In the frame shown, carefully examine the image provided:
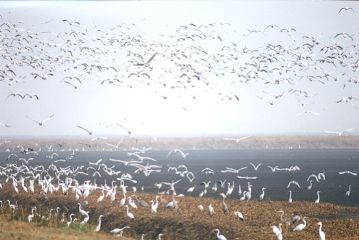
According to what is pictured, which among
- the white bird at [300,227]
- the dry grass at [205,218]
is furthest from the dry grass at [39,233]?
the white bird at [300,227]

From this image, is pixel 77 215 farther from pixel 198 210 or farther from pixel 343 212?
pixel 343 212

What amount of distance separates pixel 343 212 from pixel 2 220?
2241 cm

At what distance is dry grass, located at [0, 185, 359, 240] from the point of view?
1433 inches

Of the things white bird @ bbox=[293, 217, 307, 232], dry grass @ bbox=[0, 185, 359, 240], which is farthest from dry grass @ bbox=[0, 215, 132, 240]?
white bird @ bbox=[293, 217, 307, 232]

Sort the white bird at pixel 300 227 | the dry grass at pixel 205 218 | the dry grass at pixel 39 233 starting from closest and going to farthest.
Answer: the dry grass at pixel 39 233
the white bird at pixel 300 227
the dry grass at pixel 205 218

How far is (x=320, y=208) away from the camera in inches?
1893

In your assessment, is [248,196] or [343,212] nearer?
[343,212]

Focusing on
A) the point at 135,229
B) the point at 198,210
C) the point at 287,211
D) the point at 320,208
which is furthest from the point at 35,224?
the point at 320,208

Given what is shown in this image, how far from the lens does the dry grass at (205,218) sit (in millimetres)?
36406

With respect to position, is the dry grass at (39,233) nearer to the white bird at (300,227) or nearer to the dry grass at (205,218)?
the dry grass at (205,218)

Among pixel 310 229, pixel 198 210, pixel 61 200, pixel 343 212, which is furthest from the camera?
pixel 61 200

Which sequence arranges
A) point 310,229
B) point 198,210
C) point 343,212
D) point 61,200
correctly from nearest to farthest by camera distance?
point 310,229, point 198,210, point 343,212, point 61,200

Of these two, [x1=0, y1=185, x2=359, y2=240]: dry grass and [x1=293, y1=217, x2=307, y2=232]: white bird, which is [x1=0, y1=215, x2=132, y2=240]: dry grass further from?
[x1=293, y1=217, x2=307, y2=232]: white bird

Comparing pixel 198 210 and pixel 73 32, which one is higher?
pixel 73 32
